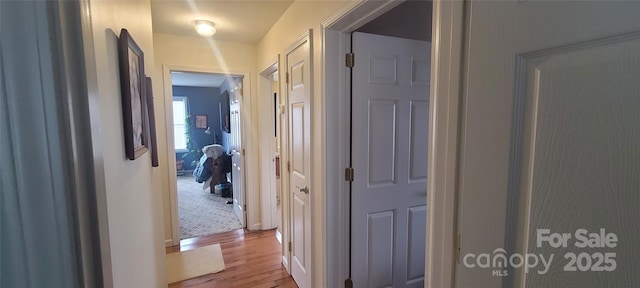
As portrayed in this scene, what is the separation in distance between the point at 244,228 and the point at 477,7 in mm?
3439

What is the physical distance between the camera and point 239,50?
319 cm

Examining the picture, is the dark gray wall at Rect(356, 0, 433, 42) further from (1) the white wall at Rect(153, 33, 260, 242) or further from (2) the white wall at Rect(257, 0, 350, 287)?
(1) the white wall at Rect(153, 33, 260, 242)

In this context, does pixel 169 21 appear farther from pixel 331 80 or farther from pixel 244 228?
pixel 244 228

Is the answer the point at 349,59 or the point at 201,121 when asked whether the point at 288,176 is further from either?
the point at 201,121

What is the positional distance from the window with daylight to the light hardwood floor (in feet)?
15.2

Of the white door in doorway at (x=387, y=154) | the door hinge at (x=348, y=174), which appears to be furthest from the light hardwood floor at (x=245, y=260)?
the door hinge at (x=348, y=174)

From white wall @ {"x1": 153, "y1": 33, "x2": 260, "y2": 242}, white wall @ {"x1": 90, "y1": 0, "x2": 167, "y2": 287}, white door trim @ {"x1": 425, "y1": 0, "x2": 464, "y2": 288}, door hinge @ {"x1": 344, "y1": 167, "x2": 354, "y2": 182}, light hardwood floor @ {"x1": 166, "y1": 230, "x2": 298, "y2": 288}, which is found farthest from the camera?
white wall @ {"x1": 153, "y1": 33, "x2": 260, "y2": 242}

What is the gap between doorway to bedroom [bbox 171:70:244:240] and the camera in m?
3.62

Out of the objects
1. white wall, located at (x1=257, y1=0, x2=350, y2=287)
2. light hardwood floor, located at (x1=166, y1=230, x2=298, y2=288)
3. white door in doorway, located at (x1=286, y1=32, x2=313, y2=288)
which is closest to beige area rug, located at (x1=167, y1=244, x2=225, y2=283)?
light hardwood floor, located at (x1=166, y1=230, x2=298, y2=288)

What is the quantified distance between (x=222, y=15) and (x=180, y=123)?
5.49 m

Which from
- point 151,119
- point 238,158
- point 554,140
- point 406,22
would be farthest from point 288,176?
point 554,140

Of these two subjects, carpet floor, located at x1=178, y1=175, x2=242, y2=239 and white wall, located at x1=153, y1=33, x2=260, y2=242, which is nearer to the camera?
white wall, located at x1=153, y1=33, x2=260, y2=242

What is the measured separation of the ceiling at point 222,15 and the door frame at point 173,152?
39cm

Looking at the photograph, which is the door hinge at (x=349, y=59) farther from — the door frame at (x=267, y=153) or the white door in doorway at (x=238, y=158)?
the white door in doorway at (x=238, y=158)
